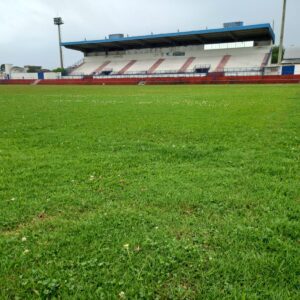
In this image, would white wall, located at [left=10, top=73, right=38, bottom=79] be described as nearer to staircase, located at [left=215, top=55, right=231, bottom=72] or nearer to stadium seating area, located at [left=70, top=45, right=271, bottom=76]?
stadium seating area, located at [left=70, top=45, right=271, bottom=76]

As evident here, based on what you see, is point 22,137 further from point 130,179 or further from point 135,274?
point 135,274

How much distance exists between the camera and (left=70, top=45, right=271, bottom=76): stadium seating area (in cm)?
5762

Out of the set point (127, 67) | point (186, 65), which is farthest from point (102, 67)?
point (186, 65)

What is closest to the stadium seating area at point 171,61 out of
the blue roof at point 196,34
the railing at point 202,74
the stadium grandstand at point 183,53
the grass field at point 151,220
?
the stadium grandstand at point 183,53

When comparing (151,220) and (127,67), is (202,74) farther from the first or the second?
(151,220)

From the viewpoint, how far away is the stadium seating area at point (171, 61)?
57.6m

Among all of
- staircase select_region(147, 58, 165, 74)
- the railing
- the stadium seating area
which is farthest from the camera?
staircase select_region(147, 58, 165, 74)

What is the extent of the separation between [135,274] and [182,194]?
1775 mm

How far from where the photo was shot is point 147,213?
3.84m

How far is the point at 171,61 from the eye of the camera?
213ft

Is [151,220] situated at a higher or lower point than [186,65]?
lower

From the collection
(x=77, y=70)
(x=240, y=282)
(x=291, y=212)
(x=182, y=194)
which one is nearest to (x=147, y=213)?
(x=182, y=194)

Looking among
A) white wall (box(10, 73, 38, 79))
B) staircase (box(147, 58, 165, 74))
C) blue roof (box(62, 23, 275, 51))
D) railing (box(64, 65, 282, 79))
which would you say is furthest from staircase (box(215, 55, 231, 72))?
white wall (box(10, 73, 38, 79))

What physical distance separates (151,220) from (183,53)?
66.3 meters
